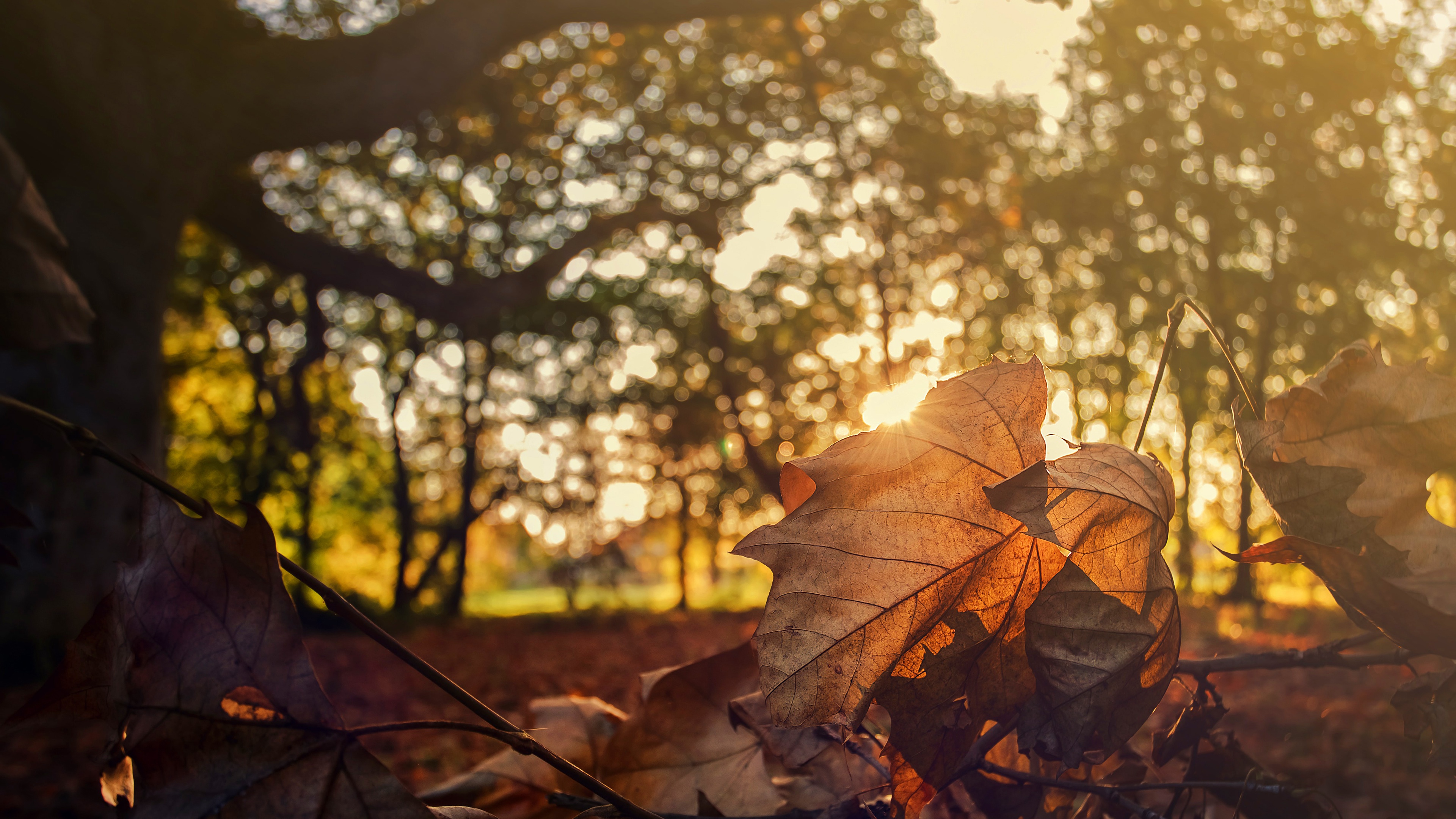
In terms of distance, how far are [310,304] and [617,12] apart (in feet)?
25.0

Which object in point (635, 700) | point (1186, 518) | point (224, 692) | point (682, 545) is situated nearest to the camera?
point (224, 692)

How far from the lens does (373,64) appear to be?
20.3ft

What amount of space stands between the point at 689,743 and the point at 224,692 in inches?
12.6

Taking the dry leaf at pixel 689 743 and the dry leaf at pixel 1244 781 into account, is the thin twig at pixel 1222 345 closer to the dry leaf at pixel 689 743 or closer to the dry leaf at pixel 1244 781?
the dry leaf at pixel 1244 781

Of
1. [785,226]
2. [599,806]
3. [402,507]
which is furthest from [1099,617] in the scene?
[402,507]

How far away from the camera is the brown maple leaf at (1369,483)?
399 mm

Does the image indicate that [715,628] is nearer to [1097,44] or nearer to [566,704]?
[1097,44]

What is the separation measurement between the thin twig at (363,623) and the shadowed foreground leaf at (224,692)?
0.05 ft

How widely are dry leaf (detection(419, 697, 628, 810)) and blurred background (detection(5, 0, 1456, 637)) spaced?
3035 millimetres

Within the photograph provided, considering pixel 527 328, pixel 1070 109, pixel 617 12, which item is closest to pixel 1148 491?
pixel 617 12

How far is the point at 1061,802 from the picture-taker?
537 mm

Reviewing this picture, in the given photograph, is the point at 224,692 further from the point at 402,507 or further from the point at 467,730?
the point at 402,507

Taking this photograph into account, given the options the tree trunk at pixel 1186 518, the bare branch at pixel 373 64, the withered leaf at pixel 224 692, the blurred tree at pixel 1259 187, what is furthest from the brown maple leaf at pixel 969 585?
the blurred tree at pixel 1259 187

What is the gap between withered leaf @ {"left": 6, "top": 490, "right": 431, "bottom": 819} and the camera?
397mm
